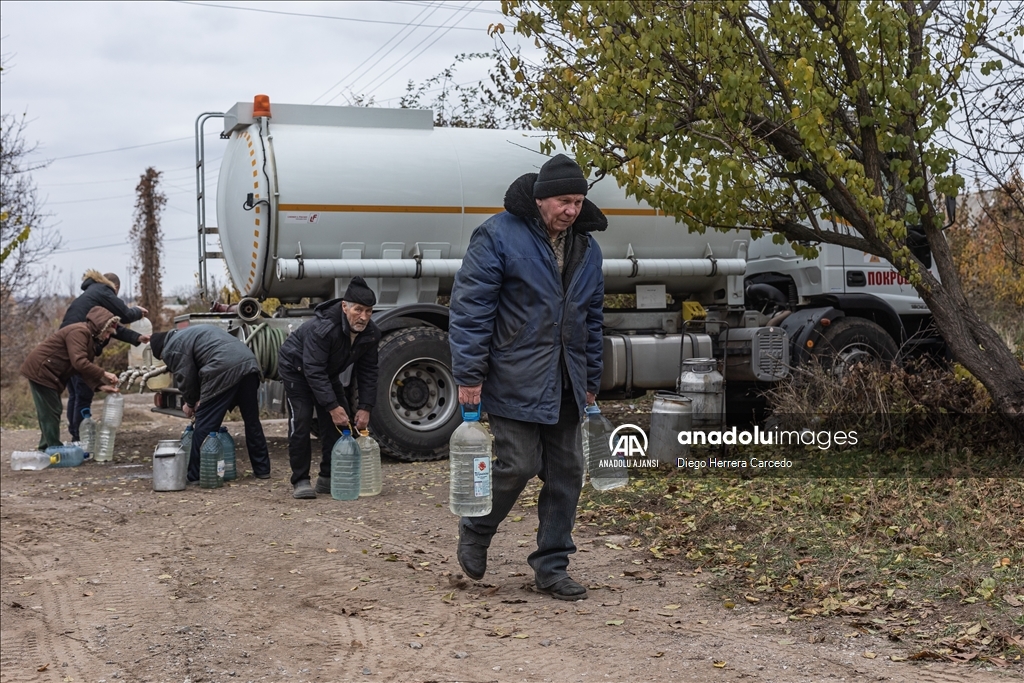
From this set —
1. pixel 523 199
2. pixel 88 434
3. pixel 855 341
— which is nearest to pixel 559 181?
pixel 523 199

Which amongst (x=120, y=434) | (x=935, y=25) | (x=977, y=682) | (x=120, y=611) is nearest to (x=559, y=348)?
(x=977, y=682)

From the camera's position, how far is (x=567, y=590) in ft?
18.2

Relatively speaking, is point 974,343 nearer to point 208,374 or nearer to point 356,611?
point 356,611

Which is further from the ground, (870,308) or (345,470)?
(870,308)

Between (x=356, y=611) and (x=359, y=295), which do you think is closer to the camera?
(x=356, y=611)

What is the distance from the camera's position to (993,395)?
25.2 ft

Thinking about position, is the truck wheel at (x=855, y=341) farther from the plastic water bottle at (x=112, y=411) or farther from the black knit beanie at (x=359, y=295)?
the plastic water bottle at (x=112, y=411)

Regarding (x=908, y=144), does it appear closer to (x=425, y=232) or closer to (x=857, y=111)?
(x=857, y=111)

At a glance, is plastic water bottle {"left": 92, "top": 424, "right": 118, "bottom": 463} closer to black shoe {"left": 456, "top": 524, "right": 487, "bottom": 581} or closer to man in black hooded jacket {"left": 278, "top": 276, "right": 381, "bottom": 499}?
man in black hooded jacket {"left": 278, "top": 276, "right": 381, "bottom": 499}

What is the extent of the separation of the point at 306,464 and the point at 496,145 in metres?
3.97

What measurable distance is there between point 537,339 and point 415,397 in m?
5.44

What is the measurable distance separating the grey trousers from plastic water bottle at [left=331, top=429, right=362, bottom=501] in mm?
3173

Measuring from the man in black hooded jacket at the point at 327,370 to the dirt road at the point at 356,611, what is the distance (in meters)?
0.51

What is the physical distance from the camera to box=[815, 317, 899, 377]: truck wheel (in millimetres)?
11109
